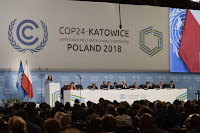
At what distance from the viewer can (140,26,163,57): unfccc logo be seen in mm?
22484

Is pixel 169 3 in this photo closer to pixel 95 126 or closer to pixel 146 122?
pixel 146 122

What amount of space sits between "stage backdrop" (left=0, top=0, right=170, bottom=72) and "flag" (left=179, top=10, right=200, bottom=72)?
49.0 inches

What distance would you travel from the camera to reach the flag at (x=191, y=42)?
2352 cm

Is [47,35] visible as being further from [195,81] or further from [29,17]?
[195,81]

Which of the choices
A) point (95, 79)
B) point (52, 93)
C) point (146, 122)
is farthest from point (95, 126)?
point (95, 79)

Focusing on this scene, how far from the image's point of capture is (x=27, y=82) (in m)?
18.2

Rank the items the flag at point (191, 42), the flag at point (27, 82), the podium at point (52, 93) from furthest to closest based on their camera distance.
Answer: the flag at point (191, 42)
the flag at point (27, 82)
the podium at point (52, 93)

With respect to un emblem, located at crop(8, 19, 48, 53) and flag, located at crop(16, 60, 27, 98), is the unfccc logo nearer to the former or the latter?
un emblem, located at crop(8, 19, 48, 53)

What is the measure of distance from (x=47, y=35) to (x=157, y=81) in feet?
24.9

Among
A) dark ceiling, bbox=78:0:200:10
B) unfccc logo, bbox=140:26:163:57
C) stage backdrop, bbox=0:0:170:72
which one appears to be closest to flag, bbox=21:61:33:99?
stage backdrop, bbox=0:0:170:72

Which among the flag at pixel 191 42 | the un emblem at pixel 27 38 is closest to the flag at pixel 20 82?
the un emblem at pixel 27 38

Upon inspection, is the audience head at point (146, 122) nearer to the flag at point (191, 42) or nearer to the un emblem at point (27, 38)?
the un emblem at point (27, 38)

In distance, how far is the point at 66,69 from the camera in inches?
806

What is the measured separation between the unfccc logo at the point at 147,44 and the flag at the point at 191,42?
5.06 feet
